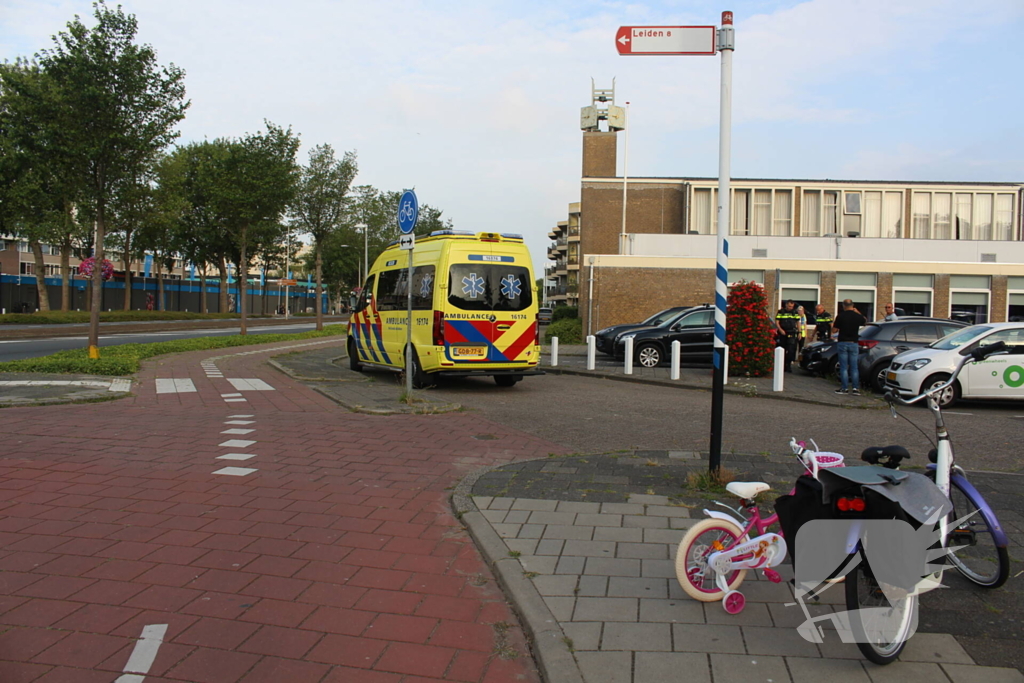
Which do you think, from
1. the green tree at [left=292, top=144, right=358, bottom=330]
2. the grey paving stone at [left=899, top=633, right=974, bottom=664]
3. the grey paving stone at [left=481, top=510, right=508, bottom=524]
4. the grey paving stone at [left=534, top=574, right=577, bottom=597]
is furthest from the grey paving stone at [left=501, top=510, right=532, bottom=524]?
the green tree at [left=292, top=144, right=358, bottom=330]

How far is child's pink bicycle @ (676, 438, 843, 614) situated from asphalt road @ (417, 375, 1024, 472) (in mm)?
3456

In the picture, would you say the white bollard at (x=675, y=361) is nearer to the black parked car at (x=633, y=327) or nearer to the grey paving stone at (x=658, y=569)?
the black parked car at (x=633, y=327)

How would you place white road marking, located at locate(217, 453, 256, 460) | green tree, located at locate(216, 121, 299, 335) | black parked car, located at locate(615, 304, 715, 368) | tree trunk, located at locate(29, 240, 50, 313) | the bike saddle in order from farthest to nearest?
tree trunk, located at locate(29, 240, 50, 313), green tree, located at locate(216, 121, 299, 335), black parked car, located at locate(615, 304, 715, 368), white road marking, located at locate(217, 453, 256, 460), the bike saddle

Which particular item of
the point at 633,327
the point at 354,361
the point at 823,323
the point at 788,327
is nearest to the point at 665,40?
the point at 354,361

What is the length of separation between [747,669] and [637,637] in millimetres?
494

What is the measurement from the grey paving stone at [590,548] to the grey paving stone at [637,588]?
1.19 feet

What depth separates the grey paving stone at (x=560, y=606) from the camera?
3.57 metres

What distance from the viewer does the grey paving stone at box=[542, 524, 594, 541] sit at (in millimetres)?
4664

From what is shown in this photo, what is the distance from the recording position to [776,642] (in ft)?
10.9

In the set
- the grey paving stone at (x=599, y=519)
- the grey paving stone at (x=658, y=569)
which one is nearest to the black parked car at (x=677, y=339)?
the grey paving stone at (x=599, y=519)

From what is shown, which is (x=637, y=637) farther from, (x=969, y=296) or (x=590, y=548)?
(x=969, y=296)

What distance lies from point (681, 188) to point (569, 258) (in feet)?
132

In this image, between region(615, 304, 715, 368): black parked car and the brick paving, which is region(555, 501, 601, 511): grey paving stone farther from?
region(615, 304, 715, 368): black parked car

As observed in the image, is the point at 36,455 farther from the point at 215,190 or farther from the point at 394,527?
the point at 215,190
